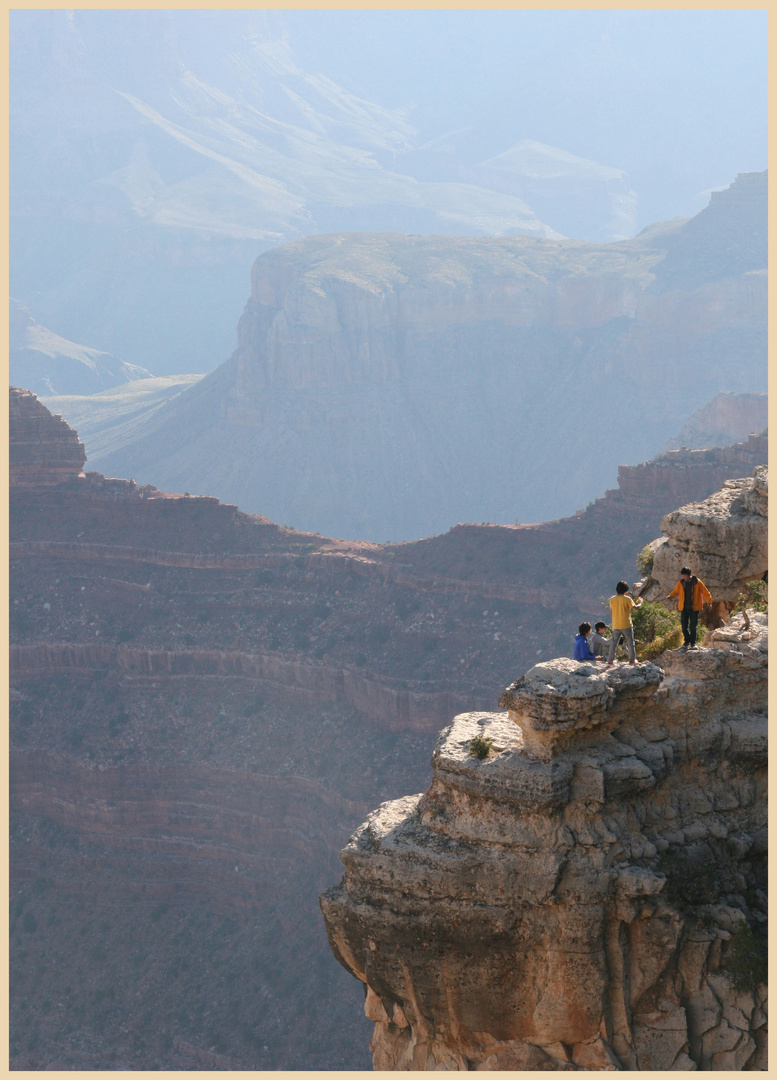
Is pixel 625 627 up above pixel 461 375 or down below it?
below

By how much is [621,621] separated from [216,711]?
45.6m

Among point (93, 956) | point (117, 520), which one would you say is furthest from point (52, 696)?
point (93, 956)

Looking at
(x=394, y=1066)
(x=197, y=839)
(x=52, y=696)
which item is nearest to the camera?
(x=394, y=1066)

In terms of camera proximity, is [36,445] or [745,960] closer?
[745,960]

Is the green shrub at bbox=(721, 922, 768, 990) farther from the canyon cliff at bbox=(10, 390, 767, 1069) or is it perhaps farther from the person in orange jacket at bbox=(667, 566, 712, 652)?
the canyon cliff at bbox=(10, 390, 767, 1069)

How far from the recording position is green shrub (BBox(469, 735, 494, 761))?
57.2ft

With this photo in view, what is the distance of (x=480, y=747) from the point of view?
17.5m

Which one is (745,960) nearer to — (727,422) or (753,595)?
(753,595)

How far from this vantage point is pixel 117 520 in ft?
218

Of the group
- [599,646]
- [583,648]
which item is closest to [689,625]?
[599,646]

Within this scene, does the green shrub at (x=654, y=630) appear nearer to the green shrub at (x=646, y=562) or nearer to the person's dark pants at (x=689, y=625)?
the person's dark pants at (x=689, y=625)

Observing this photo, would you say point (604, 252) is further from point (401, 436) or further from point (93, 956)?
point (93, 956)

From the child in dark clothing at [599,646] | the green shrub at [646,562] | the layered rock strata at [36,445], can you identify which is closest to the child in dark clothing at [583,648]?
the child in dark clothing at [599,646]

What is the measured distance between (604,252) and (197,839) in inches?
4712
